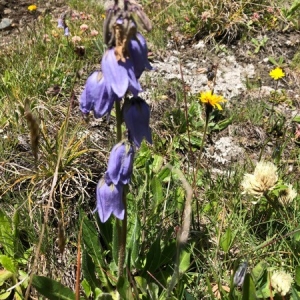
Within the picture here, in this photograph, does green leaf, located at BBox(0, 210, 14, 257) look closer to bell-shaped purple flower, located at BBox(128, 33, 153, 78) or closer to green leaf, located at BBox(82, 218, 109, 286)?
green leaf, located at BBox(82, 218, 109, 286)

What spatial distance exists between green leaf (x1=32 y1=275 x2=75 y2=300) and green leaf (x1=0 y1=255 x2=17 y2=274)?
0.38 metres

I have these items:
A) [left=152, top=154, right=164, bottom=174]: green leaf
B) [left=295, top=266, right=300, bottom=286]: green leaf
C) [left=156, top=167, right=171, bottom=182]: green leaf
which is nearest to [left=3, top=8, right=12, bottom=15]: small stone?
[left=152, top=154, right=164, bottom=174]: green leaf

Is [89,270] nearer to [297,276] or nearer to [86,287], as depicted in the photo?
[86,287]

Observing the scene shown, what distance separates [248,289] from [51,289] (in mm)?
800

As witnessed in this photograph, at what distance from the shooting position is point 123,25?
134 cm

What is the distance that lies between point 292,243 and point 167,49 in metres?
2.52

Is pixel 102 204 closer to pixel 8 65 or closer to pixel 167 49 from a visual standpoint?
pixel 8 65

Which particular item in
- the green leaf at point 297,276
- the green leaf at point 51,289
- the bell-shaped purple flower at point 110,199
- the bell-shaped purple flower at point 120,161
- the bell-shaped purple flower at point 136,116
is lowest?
the green leaf at point 297,276

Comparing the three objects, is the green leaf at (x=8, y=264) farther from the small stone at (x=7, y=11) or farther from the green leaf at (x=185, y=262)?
the small stone at (x=7, y=11)

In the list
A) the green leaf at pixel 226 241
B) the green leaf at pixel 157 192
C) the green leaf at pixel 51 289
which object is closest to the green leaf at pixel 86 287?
the green leaf at pixel 51 289

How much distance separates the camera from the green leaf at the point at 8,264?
7.22 ft

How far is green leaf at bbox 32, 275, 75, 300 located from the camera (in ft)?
5.99

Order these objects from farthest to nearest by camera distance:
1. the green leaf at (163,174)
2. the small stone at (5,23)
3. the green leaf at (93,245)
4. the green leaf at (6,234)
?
the small stone at (5,23) < the green leaf at (163,174) < the green leaf at (6,234) < the green leaf at (93,245)

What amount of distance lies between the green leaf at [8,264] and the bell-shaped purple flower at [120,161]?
918 mm
